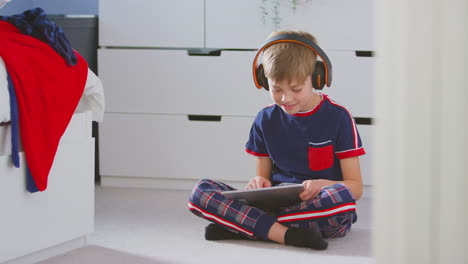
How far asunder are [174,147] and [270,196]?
91 cm

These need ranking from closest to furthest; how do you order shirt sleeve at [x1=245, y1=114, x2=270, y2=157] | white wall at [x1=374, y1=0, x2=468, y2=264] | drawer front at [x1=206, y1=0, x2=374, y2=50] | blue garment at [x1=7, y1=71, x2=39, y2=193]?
white wall at [x1=374, y1=0, x2=468, y2=264] → blue garment at [x1=7, y1=71, x2=39, y2=193] → shirt sleeve at [x1=245, y1=114, x2=270, y2=157] → drawer front at [x1=206, y1=0, x2=374, y2=50]

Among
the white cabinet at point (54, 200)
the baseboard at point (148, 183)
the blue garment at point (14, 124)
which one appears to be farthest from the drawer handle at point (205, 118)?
the blue garment at point (14, 124)

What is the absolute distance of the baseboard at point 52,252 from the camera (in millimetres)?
1411

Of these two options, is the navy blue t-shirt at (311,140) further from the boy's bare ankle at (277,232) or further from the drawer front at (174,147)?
the drawer front at (174,147)

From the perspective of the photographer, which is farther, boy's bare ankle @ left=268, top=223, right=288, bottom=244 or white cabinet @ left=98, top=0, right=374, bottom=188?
white cabinet @ left=98, top=0, right=374, bottom=188

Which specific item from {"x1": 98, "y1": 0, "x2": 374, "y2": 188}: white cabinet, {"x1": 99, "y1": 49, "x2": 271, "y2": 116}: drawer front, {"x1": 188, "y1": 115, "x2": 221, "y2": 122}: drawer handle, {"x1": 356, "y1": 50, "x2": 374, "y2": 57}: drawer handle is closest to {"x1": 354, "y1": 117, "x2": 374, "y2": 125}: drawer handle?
{"x1": 98, "y1": 0, "x2": 374, "y2": 188}: white cabinet

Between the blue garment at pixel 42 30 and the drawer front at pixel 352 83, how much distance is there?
39.4 inches

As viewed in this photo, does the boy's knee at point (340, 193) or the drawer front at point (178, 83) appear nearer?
the boy's knee at point (340, 193)

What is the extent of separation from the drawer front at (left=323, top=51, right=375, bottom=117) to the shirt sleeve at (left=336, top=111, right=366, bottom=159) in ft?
2.06

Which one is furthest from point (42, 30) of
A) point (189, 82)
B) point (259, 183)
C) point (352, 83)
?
point (352, 83)

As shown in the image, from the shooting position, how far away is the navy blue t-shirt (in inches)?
64.8

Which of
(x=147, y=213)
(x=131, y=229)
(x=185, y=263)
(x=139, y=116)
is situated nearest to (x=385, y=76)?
(x=185, y=263)

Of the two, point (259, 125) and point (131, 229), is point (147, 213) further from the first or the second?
point (259, 125)

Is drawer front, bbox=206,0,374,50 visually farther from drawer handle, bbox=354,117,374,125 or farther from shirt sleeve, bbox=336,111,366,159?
shirt sleeve, bbox=336,111,366,159
